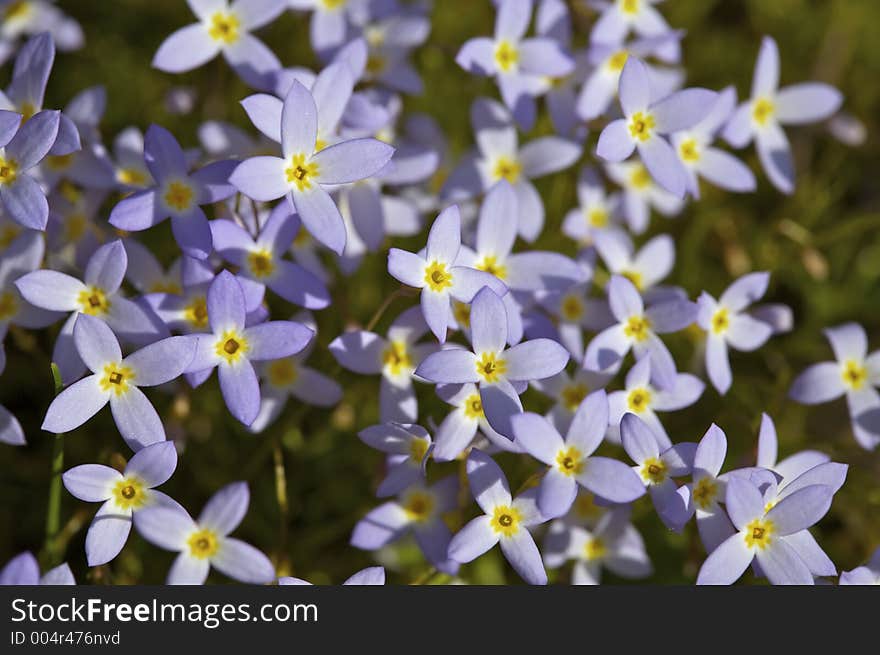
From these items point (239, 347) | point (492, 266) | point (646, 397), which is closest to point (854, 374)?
point (646, 397)

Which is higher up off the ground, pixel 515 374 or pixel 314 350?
pixel 314 350

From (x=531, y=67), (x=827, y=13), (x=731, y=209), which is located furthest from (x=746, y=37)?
(x=531, y=67)

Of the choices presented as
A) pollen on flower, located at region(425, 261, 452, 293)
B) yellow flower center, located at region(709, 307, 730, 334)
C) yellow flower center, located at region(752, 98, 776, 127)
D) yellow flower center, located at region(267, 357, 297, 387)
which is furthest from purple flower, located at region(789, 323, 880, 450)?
yellow flower center, located at region(267, 357, 297, 387)

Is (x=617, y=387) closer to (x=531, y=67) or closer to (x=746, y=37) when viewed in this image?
(x=531, y=67)

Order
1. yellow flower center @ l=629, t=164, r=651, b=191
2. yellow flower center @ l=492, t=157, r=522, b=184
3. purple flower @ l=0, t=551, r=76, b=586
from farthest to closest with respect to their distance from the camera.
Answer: yellow flower center @ l=629, t=164, r=651, b=191, yellow flower center @ l=492, t=157, r=522, b=184, purple flower @ l=0, t=551, r=76, b=586

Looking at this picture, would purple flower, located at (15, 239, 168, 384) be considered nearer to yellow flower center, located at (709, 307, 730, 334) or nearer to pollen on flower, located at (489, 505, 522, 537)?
pollen on flower, located at (489, 505, 522, 537)

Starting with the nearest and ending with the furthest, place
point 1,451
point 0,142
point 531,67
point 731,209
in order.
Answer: point 0,142, point 531,67, point 1,451, point 731,209

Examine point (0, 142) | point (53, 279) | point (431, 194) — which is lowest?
point (53, 279)

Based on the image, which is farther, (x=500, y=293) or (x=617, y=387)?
(x=617, y=387)
